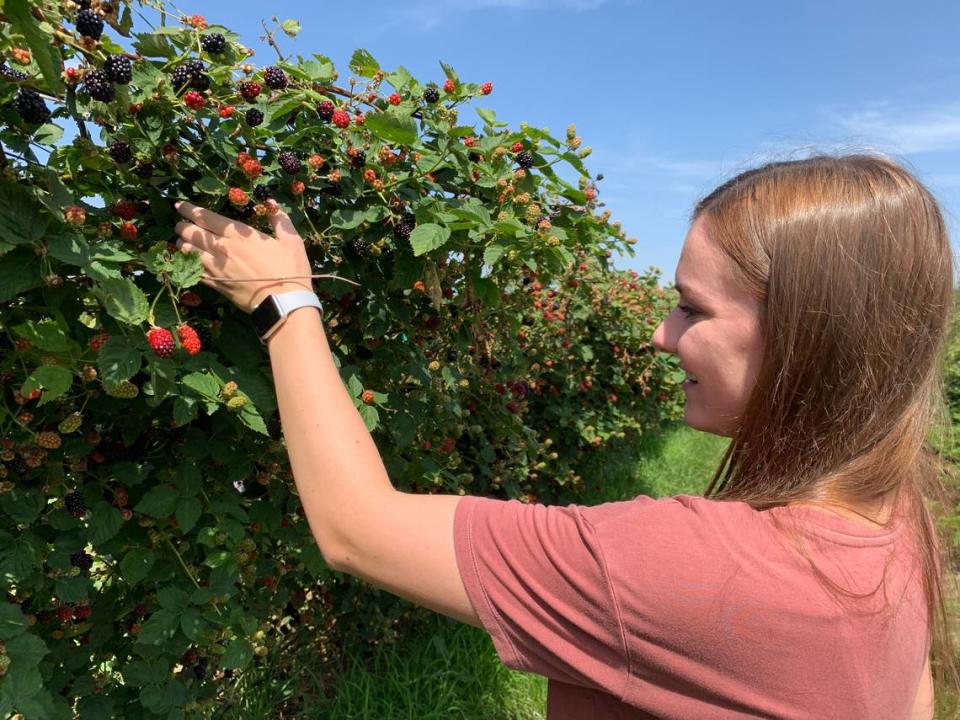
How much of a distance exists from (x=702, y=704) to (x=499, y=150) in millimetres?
1193

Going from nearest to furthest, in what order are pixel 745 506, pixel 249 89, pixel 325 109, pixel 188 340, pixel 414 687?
1. pixel 745 506
2. pixel 188 340
3. pixel 249 89
4. pixel 325 109
5. pixel 414 687

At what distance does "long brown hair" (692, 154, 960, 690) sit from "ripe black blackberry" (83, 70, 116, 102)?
97 centimetres

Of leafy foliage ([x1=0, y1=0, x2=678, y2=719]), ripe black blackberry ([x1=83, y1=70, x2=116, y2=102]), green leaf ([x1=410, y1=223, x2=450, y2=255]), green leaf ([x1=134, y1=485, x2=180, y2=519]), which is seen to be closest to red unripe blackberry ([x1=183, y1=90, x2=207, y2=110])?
leafy foliage ([x1=0, y1=0, x2=678, y2=719])

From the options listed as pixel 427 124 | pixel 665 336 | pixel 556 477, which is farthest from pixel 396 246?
pixel 556 477

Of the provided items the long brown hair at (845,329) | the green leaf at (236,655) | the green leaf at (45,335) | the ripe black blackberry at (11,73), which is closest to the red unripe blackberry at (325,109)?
the ripe black blackberry at (11,73)

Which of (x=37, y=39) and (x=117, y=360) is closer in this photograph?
(x=37, y=39)

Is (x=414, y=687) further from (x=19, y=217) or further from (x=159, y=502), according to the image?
(x=19, y=217)

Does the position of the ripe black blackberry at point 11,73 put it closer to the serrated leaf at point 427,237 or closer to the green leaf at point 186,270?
the green leaf at point 186,270

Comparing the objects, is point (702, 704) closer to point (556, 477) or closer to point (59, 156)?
point (59, 156)

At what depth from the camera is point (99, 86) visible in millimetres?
1019

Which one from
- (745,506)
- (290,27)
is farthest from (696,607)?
(290,27)

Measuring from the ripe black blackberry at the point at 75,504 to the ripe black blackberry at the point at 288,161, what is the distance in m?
0.75

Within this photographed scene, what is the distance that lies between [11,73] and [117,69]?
0.56 ft

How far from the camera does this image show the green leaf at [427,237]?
4.37 feet
